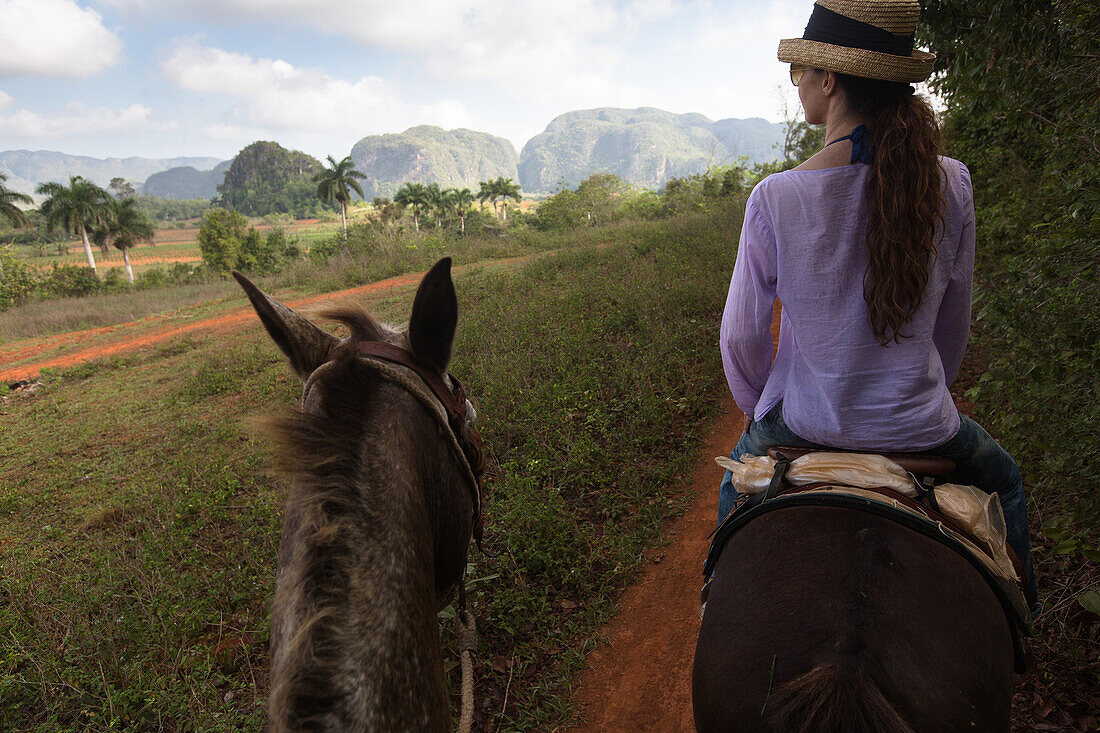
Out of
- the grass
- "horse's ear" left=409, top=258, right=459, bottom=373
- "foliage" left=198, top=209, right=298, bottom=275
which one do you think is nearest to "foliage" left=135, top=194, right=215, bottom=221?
"foliage" left=198, top=209, right=298, bottom=275

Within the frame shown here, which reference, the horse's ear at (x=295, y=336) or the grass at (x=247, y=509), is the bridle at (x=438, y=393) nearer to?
the horse's ear at (x=295, y=336)

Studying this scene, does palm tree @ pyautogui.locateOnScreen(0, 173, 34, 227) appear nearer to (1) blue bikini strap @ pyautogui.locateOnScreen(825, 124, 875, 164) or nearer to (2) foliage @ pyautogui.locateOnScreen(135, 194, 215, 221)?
(1) blue bikini strap @ pyautogui.locateOnScreen(825, 124, 875, 164)

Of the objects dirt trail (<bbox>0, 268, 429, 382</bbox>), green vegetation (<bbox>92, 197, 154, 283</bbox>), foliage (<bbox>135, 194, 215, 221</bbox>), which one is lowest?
dirt trail (<bbox>0, 268, 429, 382</bbox>)

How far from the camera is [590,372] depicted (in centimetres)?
573

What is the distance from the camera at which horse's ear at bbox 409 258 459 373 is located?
4.64ft

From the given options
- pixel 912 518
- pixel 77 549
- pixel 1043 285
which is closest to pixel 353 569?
pixel 912 518

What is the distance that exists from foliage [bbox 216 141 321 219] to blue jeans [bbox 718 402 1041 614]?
121647mm

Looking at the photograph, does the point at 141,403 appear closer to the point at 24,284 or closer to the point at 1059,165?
the point at 1059,165

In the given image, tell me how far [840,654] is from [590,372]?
189 inches

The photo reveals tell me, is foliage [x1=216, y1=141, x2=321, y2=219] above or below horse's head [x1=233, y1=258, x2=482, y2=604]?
above

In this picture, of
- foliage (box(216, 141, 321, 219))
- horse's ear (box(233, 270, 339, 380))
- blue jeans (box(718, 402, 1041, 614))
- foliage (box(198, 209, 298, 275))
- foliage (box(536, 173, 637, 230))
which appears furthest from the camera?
foliage (box(216, 141, 321, 219))

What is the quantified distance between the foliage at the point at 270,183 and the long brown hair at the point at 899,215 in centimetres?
12188

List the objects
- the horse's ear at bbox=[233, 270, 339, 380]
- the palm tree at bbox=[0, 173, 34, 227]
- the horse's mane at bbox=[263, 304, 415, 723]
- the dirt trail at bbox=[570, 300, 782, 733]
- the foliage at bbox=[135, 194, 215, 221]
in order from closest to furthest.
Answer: the horse's mane at bbox=[263, 304, 415, 723] → the horse's ear at bbox=[233, 270, 339, 380] → the dirt trail at bbox=[570, 300, 782, 733] → the palm tree at bbox=[0, 173, 34, 227] → the foliage at bbox=[135, 194, 215, 221]

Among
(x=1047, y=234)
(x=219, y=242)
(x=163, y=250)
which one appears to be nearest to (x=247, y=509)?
(x=1047, y=234)
